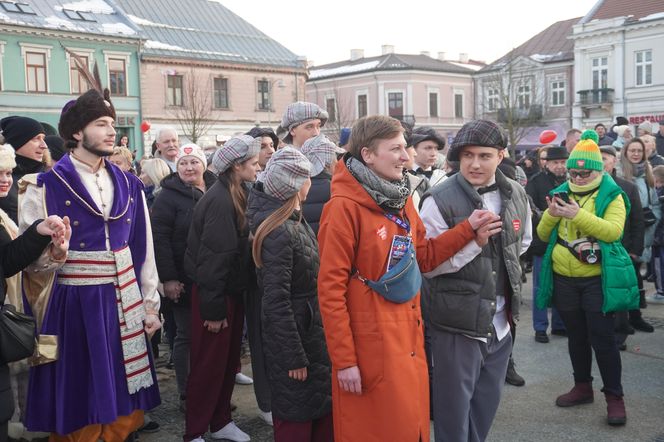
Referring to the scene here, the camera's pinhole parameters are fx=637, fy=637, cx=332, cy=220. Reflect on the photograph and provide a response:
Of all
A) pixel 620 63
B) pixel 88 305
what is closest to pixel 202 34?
pixel 620 63

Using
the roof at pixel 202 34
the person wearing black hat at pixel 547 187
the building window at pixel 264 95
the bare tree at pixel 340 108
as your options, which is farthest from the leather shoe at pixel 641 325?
the bare tree at pixel 340 108

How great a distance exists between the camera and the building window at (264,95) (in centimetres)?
3959

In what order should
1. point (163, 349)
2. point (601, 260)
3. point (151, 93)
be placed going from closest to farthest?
point (601, 260), point (163, 349), point (151, 93)

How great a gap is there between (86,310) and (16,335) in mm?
512

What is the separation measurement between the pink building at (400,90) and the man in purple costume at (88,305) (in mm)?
45178

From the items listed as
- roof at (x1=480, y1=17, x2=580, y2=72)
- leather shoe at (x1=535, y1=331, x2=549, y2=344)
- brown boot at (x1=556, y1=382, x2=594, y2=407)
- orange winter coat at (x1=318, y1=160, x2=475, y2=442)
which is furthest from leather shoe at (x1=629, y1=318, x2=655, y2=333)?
roof at (x1=480, y1=17, x2=580, y2=72)

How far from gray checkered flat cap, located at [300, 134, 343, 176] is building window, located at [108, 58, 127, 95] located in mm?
32146

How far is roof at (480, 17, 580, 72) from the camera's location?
45.3m

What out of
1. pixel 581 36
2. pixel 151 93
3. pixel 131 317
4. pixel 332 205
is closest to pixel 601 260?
pixel 332 205

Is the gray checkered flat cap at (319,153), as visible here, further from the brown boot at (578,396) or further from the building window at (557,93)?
the building window at (557,93)

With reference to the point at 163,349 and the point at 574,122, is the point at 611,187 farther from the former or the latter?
the point at 574,122

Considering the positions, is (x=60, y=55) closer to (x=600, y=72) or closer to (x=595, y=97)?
(x=595, y=97)

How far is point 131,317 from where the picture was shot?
371 cm

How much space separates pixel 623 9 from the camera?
132 feet
